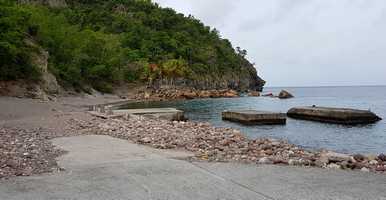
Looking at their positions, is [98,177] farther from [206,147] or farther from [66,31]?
[66,31]

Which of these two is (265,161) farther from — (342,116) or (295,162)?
(342,116)

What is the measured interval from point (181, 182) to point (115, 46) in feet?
304

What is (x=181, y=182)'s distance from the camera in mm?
9289

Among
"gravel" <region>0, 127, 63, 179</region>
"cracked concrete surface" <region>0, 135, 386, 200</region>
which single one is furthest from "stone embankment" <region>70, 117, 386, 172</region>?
"gravel" <region>0, 127, 63, 179</region>

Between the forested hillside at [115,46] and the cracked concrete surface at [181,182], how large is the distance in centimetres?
3643

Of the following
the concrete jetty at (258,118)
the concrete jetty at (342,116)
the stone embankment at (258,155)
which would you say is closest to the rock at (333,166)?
the stone embankment at (258,155)

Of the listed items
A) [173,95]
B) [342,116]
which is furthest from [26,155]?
[173,95]

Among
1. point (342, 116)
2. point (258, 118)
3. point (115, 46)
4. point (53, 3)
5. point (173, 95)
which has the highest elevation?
point (53, 3)

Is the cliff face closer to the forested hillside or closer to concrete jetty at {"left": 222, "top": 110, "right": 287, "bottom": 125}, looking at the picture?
the forested hillside

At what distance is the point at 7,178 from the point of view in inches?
389

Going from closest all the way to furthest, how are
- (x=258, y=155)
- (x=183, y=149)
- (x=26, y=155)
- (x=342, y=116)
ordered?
1. (x=26, y=155)
2. (x=258, y=155)
3. (x=183, y=149)
4. (x=342, y=116)

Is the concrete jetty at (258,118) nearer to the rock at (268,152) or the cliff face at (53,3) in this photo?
the rock at (268,152)

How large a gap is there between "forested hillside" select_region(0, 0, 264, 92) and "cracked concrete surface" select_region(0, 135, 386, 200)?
36428 mm

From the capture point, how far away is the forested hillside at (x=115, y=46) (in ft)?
164
